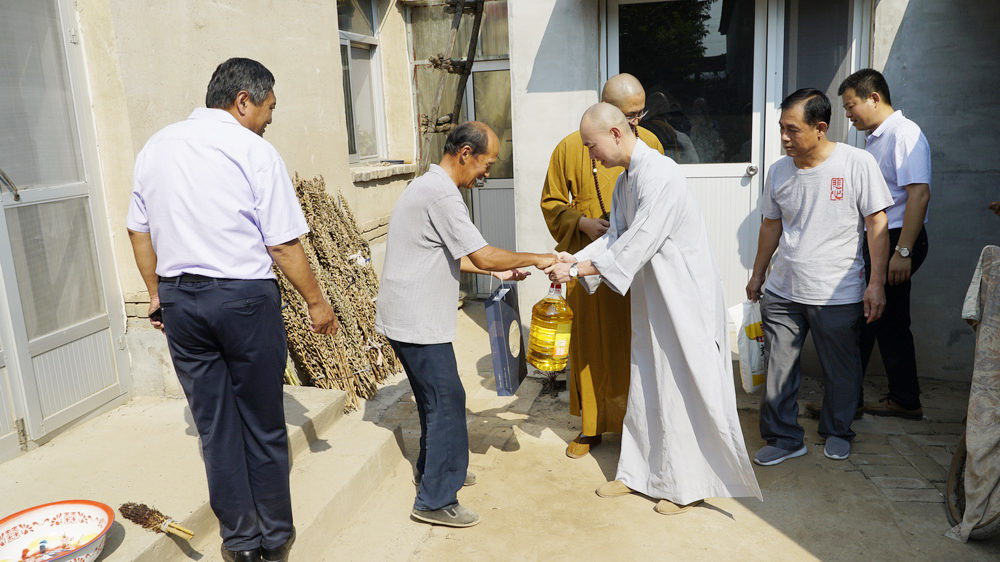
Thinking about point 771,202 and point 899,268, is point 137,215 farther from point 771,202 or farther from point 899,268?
point 899,268

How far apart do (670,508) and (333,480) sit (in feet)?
5.52

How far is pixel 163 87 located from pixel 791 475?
4.22m

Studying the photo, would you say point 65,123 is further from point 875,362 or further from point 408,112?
point 875,362

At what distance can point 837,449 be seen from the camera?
13.6 ft

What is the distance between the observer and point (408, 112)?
8195 millimetres

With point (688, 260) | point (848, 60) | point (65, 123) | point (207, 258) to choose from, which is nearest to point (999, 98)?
point (848, 60)

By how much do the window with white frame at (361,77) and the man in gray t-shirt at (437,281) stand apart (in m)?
4.19

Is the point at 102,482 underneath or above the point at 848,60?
underneath

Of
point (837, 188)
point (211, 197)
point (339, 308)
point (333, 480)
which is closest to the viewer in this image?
point (211, 197)

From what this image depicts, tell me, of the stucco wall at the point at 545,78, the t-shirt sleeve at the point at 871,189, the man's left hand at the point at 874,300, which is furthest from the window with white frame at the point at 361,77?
the man's left hand at the point at 874,300

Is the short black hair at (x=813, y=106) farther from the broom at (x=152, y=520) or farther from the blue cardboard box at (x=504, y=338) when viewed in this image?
the broom at (x=152, y=520)

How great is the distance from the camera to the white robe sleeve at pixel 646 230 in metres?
3.42

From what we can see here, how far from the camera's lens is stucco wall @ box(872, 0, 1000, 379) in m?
4.85

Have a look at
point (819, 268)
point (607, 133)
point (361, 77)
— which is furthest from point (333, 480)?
point (361, 77)
